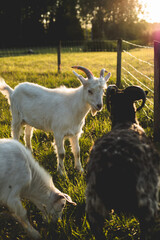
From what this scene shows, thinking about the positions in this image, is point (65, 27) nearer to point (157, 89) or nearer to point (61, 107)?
point (157, 89)

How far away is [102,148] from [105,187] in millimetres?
345

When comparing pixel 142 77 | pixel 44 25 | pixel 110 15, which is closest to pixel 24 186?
pixel 142 77

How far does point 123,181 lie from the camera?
1920mm

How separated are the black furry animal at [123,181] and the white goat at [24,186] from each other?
2.57 ft

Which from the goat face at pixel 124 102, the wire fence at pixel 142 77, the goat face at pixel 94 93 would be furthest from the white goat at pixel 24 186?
the wire fence at pixel 142 77

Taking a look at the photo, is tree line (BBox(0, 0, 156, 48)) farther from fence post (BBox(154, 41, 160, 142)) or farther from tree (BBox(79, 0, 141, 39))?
fence post (BBox(154, 41, 160, 142))

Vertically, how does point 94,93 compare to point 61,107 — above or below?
above

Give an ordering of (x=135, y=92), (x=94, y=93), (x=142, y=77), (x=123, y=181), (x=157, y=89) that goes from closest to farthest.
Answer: (x=123, y=181), (x=135, y=92), (x=94, y=93), (x=157, y=89), (x=142, y=77)

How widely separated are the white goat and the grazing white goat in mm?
816

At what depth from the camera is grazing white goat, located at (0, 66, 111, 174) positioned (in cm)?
386

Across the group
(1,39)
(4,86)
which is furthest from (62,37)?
(4,86)

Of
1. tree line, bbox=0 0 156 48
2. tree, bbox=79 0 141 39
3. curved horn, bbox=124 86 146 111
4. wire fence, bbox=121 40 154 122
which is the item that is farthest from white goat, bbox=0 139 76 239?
tree, bbox=79 0 141 39

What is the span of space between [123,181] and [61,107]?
2342 mm

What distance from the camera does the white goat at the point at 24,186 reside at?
2631 mm
